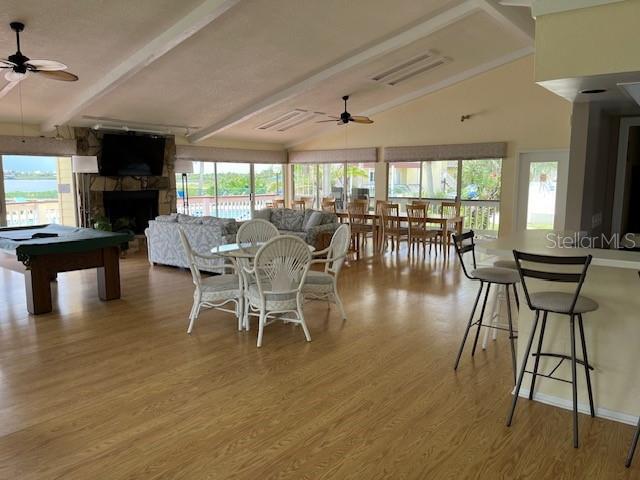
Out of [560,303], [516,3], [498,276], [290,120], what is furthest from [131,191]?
[560,303]

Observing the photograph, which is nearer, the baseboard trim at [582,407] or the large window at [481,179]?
the baseboard trim at [582,407]

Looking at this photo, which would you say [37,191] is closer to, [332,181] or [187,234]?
[187,234]

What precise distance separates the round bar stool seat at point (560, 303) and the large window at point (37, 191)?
8214 mm

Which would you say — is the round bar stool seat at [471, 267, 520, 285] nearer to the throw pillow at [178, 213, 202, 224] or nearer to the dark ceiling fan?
the dark ceiling fan

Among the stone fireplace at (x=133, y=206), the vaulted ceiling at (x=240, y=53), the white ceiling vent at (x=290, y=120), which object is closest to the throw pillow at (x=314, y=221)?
the vaulted ceiling at (x=240, y=53)

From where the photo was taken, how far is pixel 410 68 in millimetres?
8289

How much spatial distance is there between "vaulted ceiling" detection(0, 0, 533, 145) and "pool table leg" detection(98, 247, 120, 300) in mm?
2478

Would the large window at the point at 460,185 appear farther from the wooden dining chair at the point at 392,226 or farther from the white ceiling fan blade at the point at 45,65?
the white ceiling fan blade at the point at 45,65

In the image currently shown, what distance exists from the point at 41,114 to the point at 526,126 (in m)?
8.60

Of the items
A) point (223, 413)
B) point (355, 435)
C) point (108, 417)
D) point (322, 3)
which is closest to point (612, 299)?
point (355, 435)

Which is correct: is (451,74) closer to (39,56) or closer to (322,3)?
(322,3)

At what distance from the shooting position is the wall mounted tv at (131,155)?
885 cm

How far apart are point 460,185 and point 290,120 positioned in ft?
12.9

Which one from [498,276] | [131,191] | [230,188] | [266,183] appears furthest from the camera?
[266,183]
